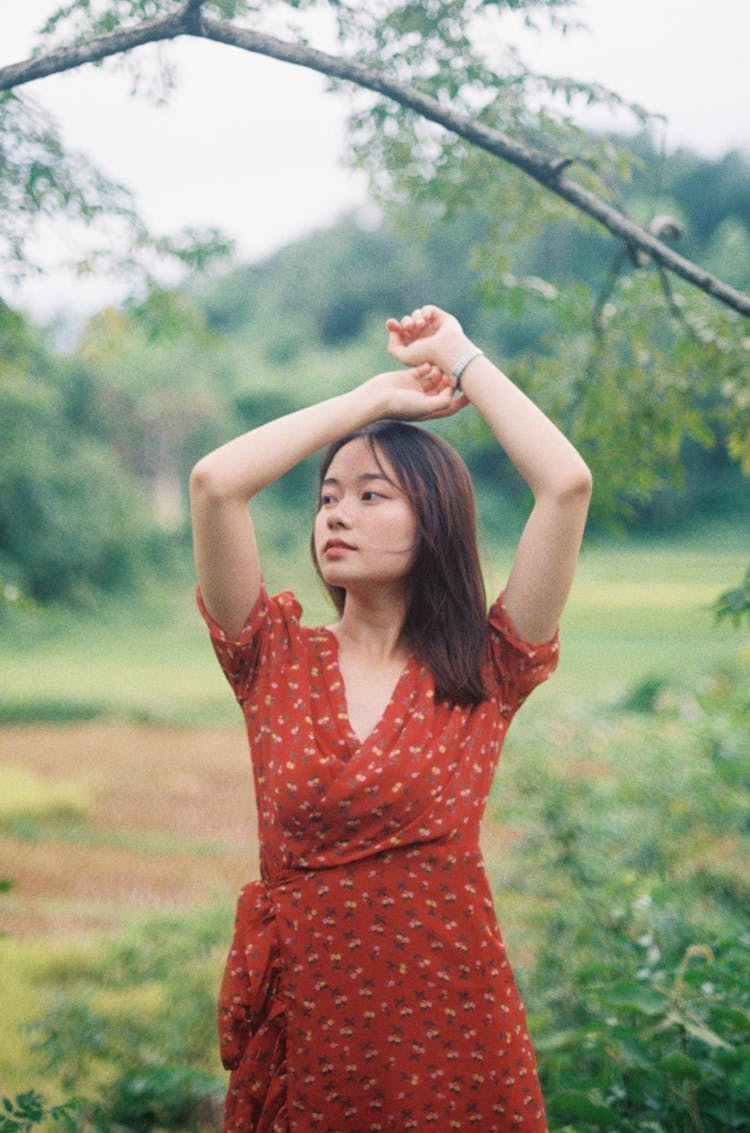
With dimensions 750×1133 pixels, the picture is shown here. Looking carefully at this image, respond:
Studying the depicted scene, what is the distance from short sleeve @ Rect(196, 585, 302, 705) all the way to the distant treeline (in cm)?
471

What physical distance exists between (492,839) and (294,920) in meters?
4.30

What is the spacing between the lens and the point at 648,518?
17031 mm

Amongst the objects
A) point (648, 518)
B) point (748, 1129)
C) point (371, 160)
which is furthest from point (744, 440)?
point (648, 518)

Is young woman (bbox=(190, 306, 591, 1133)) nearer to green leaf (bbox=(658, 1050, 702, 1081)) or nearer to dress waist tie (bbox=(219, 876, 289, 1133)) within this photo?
dress waist tie (bbox=(219, 876, 289, 1133))

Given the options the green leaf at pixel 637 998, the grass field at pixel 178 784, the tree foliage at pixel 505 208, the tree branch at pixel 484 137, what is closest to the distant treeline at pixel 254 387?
the grass field at pixel 178 784

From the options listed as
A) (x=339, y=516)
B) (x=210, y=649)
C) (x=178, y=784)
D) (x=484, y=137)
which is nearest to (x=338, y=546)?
(x=339, y=516)

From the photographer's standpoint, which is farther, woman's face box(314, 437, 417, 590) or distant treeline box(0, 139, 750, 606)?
distant treeline box(0, 139, 750, 606)

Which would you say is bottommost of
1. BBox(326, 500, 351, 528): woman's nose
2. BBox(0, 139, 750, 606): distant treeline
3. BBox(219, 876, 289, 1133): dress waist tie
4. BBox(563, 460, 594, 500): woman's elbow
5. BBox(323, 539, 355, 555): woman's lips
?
BBox(219, 876, 289, 1133): dress waist tie

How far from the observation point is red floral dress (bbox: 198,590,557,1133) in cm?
140

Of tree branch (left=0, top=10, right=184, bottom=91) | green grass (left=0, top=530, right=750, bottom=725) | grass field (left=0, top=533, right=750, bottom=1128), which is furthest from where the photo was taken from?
green grass (left=0, top=530, right=750, bottom=725)

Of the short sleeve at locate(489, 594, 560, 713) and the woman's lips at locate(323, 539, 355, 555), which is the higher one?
the woman's lips at locate(323, 539, 355, 555)

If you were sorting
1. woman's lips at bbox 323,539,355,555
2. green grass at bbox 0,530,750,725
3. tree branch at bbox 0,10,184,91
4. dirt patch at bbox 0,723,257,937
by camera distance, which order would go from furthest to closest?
green grass at bbox 0,530,750,725
dirt patch at bbox 0,723,257,937
tree branch at bbox 0,10,184,91
woman's lips at bbox 323,539,355,555

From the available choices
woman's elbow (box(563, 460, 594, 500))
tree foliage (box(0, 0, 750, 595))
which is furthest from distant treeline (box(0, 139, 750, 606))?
woman's elbow (box(563, 460, 594, 500))

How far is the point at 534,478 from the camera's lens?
4.86ft
